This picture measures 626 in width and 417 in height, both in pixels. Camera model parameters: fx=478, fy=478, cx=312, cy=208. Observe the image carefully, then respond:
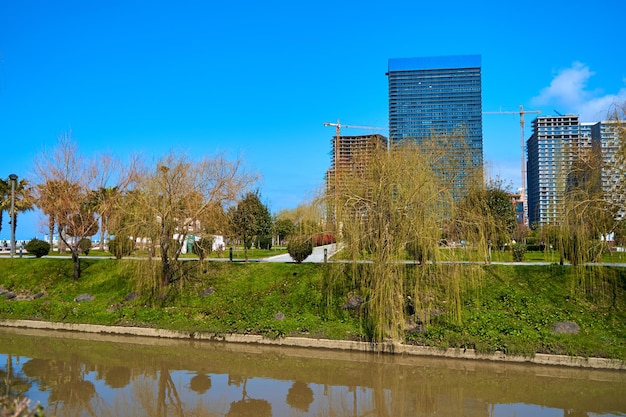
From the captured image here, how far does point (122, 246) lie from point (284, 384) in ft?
40.8

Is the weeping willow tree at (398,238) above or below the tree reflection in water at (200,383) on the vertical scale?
above

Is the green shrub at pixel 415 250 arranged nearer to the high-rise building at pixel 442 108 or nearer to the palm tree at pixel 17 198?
the high-rise building at pixel 442 108

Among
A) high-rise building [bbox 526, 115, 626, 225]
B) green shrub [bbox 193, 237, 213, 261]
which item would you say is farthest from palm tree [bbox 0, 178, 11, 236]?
high-rise building [bbox 526, 115, 626, 225]

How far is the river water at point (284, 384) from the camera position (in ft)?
32.3

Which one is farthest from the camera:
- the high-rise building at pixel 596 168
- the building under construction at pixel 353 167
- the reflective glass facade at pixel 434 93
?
the reflective glass facade at pixel 434 93

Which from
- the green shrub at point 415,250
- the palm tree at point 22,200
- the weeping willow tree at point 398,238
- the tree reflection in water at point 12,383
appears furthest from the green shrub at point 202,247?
the palm tree at point 22,200

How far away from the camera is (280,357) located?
13984 millimetres

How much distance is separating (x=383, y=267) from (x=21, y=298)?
16.3 m

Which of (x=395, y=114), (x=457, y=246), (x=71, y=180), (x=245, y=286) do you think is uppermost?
(x=395, y=114)

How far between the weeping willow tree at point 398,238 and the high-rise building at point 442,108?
1579mm

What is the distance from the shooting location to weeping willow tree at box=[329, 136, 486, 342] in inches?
521

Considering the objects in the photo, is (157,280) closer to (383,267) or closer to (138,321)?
(138,321)

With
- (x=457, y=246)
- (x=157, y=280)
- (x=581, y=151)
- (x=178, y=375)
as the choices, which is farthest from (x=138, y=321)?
(x=581, y=151)

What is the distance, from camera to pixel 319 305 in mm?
16406
